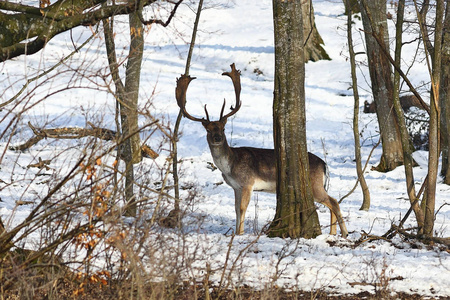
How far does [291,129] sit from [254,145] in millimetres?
8665

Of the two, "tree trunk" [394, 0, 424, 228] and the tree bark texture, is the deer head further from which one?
the tree bark texture

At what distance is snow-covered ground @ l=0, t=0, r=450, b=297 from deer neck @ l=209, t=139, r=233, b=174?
606mm

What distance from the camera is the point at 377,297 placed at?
5406mm

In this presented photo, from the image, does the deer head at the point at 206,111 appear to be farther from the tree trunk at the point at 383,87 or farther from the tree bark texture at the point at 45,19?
the tree trunk at the point at 383,87

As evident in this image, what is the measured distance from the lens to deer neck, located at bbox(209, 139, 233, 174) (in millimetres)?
9625

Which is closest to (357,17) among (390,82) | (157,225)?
→ (390,82)

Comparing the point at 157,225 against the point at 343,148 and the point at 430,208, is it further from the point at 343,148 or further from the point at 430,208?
the point at 343,148

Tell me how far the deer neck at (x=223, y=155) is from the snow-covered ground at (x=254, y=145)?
1.99 ft

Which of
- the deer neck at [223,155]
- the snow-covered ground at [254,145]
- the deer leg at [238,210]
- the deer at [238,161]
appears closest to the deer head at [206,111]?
the deer at [238,161]

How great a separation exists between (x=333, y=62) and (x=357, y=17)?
4400mm

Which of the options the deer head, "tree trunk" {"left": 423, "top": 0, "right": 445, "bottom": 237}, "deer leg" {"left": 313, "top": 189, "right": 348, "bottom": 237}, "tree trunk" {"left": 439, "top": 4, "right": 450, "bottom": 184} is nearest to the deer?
the deer head

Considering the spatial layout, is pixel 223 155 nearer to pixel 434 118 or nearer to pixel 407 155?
pixel 407 155

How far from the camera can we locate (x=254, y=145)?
1638 cm

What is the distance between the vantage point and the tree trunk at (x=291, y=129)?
7.64m
